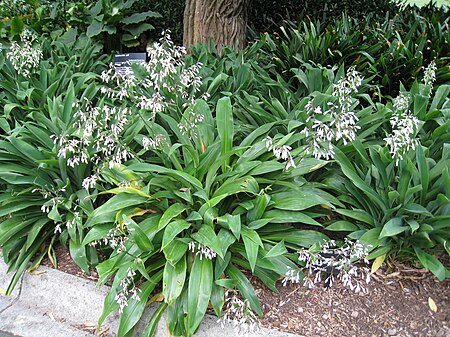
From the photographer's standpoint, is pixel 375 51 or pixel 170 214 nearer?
pixel 170 214

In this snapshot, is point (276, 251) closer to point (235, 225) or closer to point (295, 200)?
point (235, 225)

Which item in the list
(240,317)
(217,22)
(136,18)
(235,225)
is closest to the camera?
(240,317)

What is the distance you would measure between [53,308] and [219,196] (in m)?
1.32

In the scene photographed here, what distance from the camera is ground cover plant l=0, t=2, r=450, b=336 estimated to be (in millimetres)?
2395

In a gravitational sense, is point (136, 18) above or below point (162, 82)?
above

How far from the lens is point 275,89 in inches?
152

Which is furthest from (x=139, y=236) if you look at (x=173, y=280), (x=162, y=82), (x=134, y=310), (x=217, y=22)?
(x=217, y=22)

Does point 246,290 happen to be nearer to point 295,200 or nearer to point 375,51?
point 295,200

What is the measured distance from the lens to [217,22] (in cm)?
515

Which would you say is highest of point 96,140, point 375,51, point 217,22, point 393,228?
A: point 217,22

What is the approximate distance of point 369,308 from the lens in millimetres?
2506

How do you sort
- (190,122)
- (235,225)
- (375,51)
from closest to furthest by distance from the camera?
(235,225) < (190,122) < (375,51)

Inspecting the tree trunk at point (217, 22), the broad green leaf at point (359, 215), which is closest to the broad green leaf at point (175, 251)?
the broad green leaf at point (359, 215)

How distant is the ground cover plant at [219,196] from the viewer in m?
2.39
